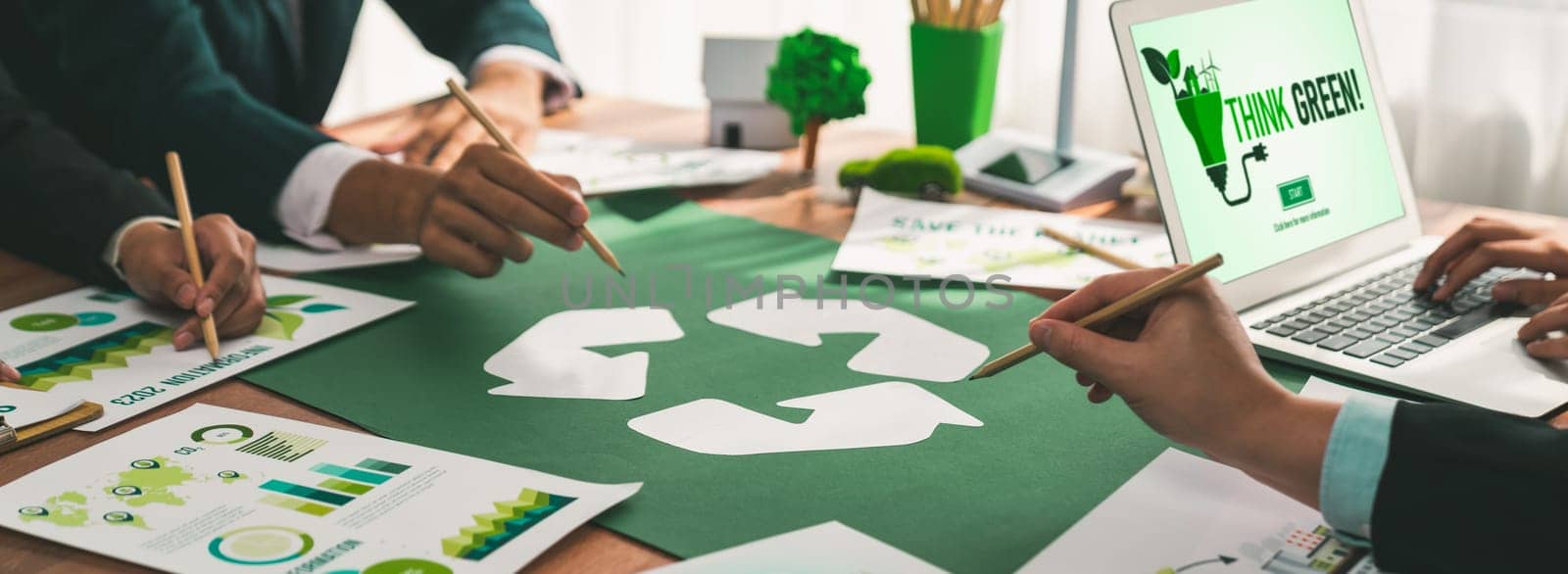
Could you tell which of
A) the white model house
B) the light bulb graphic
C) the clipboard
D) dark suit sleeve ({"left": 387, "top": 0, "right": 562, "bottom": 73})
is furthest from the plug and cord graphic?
dark suit sleeve ({"left": 387, "top": 0, "right": 562, "bottom": 73})

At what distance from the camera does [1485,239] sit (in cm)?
110

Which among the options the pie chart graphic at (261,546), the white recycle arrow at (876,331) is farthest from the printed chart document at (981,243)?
the pie chart graphic at (261,546)

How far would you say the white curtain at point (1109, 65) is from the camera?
5.43ft

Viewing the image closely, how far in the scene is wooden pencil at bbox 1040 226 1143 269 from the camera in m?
1.22

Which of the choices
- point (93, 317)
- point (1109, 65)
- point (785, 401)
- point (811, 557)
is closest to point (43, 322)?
point (93, 317)

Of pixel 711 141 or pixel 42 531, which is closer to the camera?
pixel 42 531

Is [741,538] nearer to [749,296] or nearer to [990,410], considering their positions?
[990,410]

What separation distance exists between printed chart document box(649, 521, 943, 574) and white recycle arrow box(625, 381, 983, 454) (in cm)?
12

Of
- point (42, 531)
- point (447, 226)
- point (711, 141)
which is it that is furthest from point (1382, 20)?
point (42, 531)

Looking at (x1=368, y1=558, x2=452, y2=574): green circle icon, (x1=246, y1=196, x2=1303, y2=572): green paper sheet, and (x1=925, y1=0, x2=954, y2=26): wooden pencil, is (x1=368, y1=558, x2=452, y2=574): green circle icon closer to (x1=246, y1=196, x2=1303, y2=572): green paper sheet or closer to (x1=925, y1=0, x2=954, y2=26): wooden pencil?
(x1=246, y1=196, x2=1303, y2=572): green paper sheet

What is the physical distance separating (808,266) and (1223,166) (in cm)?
39

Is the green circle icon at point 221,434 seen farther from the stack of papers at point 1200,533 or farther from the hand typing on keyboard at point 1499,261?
the hand typing on keyboard at point 1499,261

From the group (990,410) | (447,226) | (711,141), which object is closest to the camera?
(990,410)

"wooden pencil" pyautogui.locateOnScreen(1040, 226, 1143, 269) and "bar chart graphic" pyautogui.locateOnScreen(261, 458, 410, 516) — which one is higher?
"wooden pencil" pyautogui.locateOnScreen(1040, 226, 1143, 269)
